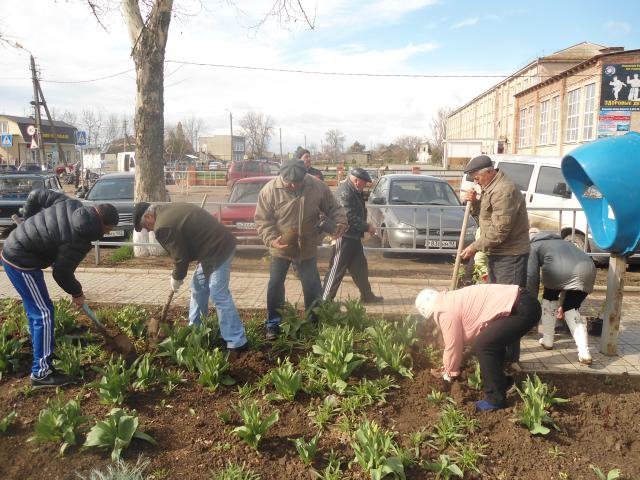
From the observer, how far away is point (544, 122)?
4009 cm

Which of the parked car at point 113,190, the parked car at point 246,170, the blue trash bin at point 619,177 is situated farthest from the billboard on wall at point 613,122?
the blue trash bin at point 619,177

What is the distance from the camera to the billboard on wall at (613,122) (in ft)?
59.7

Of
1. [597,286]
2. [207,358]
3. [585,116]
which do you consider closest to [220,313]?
[207,358]

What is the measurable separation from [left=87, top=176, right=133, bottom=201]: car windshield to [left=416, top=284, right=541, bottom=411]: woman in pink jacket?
9791 millimetres

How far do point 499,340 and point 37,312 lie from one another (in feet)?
11.7

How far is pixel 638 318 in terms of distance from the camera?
6.09 metres

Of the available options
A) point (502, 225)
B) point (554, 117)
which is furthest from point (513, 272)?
point (554, 117)

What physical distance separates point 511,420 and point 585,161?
215 centimetres

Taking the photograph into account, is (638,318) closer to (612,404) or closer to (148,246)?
(612,404)

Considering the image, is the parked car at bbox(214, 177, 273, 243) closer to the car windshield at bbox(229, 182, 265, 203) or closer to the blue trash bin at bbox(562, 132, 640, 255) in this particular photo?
the car windshield at bbox(229, 182, 265, 203)

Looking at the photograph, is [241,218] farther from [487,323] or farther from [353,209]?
[487,323]

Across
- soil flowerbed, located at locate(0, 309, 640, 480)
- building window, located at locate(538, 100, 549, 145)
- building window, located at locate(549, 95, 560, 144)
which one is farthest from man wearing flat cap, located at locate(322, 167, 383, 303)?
building window, located at locate(538, 100, 549, 145)

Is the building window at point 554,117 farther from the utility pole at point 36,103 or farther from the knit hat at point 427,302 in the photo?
the knit hat at point 427,302

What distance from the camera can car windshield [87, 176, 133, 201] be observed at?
1197cm
